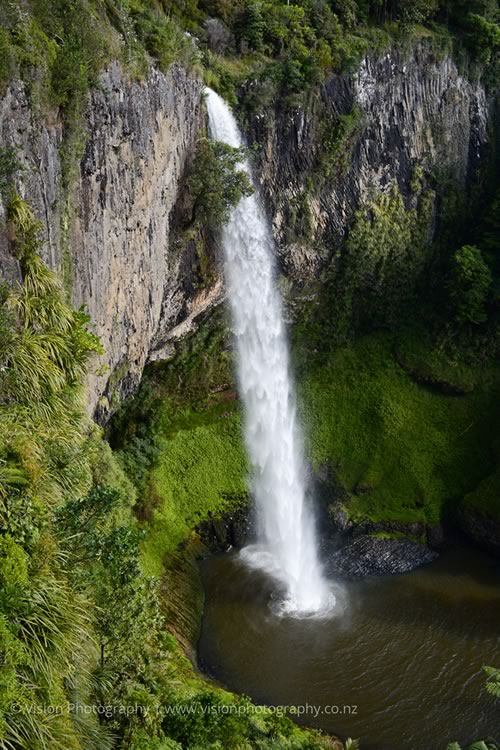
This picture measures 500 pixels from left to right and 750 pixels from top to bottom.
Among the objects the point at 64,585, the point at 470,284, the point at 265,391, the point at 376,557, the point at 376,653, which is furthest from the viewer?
the point at 470,284

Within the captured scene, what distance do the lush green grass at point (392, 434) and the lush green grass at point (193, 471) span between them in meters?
2.98

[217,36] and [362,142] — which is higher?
[217,36]

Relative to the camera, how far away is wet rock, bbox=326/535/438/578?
18.3 m

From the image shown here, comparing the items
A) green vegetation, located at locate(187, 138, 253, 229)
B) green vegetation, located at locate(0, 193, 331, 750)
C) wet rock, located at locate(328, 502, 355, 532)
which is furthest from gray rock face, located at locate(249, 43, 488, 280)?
green vegetation, located at locate(0, 193, 331, 750)

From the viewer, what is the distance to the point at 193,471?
20.2 metres

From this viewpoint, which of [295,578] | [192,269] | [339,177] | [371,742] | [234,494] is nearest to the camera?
[371,742]

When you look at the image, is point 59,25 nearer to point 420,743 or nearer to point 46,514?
point 46,514

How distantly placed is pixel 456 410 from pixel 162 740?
1779 centimetres

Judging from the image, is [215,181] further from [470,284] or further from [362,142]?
[470,284]

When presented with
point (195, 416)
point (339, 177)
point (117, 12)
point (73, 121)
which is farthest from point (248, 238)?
point (73, 121)

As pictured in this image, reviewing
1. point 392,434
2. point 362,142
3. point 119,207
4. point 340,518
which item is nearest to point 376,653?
point 340,518

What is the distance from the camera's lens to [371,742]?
1250cm

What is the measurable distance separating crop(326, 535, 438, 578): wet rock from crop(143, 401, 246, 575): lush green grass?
13.2 ft

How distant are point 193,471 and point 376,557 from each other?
264 inches
